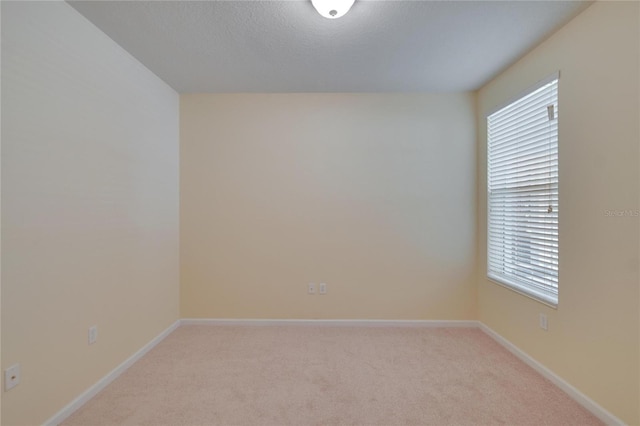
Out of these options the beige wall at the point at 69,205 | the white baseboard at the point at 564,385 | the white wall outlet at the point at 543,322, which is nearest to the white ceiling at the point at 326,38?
the beige wall at the point at 69,205

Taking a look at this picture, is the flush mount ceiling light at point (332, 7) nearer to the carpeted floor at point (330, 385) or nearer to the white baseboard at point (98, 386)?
the carpeted floor at point (330, 385)

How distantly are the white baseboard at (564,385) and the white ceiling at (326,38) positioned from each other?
8.44 ft

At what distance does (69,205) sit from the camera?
186 centimetres

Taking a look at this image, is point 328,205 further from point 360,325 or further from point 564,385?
point 564,385

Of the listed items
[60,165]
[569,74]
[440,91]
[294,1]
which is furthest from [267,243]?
[569,74]

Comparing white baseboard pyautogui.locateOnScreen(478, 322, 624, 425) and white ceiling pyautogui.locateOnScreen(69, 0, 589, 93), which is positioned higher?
white ceiling pyautogui.locateOnScreen(69, 0, 589, 93)

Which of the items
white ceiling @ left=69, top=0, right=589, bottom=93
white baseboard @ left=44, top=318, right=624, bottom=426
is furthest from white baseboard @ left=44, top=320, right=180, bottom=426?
white ceiling @ left=69, top=0, right=589, bottom=93

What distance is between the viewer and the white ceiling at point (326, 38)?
1834mm

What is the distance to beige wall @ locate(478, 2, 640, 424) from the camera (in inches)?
63.7

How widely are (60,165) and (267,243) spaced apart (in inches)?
75.5

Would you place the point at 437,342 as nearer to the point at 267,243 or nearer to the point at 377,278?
the point at 377,278

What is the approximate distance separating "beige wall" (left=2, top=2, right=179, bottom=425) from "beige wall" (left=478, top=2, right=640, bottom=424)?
134 inches

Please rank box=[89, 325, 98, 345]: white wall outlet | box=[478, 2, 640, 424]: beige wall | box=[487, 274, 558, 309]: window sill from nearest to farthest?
box=[478, 2, 640, 424]: beige wall, box=[89, 325, 98, 345]: white wall outlet, box=[487, 274, 558, 309]: window sill

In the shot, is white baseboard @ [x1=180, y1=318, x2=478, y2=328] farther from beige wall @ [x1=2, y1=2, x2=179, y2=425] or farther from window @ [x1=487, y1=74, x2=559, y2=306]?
window @ [x1=487, y1=74, x2=559, y2=306]
